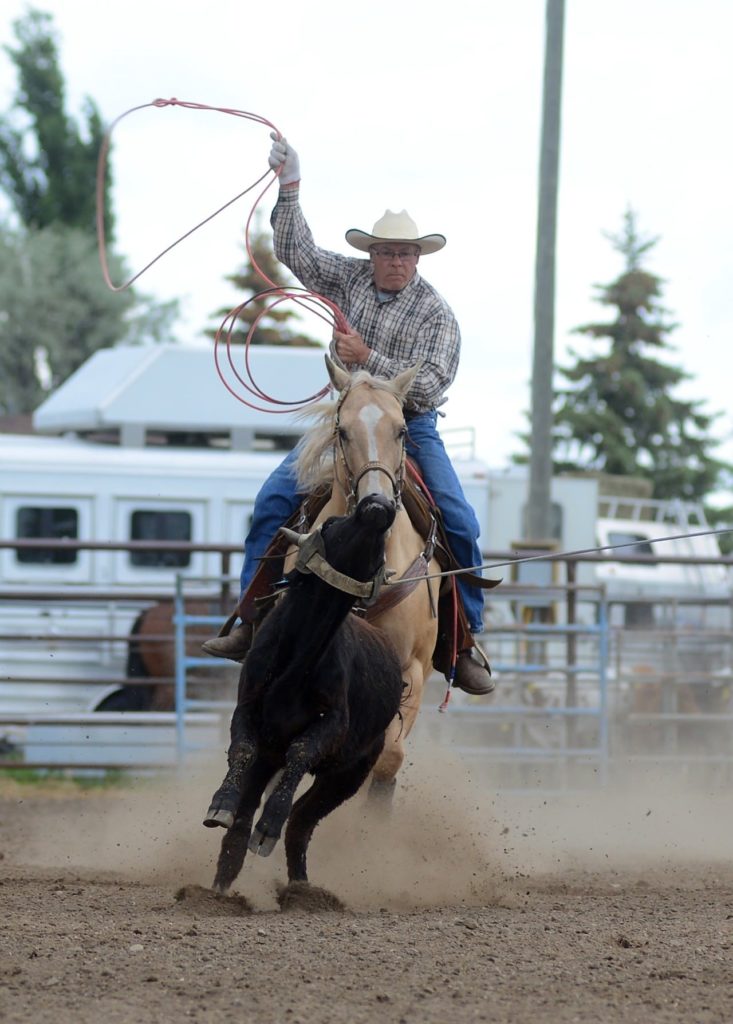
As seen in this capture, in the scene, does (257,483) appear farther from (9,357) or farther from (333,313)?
(9,357)

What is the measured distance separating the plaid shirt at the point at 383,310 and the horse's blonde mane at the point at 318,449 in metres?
0.43

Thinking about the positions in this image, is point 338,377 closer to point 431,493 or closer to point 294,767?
point 431,493

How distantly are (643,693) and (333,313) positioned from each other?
7354mm

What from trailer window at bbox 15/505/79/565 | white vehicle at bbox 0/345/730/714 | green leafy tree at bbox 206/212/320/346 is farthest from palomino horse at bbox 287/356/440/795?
green leafy tree at bbox 206/212/320/346

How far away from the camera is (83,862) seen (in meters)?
7.41

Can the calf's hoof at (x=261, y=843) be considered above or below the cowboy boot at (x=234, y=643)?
below

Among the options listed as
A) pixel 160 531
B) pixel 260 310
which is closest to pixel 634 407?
pixel 260 310

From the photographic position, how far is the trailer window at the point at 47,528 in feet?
44.4

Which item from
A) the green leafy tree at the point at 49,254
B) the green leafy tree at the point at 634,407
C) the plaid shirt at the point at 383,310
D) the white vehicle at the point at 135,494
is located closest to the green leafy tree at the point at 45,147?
the green leafy tree at the point at 49,254

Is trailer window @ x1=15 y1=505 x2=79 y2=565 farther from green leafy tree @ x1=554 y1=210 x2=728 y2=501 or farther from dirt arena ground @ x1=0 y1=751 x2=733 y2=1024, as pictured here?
green leafy tree @ x1=554 y1=210 x2=728 y2=501

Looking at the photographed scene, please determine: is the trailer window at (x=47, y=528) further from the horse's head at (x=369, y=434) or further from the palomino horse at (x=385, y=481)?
the horse's head at (x=369, y=434)

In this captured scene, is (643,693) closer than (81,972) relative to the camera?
No

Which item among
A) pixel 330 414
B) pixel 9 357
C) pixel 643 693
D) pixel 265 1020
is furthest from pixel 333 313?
pixel 9 357

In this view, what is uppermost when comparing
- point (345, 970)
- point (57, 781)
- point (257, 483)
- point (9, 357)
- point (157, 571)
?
point (9, 357)
